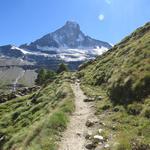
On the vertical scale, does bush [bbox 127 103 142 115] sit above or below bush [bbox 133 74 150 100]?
below

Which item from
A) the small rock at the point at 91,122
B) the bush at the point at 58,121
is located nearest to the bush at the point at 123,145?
the small rock at the point at 91,122

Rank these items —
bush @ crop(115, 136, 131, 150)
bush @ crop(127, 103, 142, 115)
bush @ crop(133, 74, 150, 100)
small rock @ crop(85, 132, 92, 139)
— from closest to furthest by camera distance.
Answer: bush @ crop(115, 136, 131, 150), small rock @ crop(85, 132, 92, 139), bush @ crop(127, 103, 142, 115), bush @ crop(133, 74, 150, 100)

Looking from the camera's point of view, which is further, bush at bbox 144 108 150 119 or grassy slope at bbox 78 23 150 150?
bush at bbox 144 108 150 119

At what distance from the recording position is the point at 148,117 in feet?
74.1

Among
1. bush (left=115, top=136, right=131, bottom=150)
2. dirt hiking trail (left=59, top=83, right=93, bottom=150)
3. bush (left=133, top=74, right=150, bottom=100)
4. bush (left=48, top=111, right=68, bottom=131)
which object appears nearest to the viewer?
bush (left=115, top=136, right=131, bottom=150)

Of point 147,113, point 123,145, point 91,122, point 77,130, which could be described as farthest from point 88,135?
point 147,113

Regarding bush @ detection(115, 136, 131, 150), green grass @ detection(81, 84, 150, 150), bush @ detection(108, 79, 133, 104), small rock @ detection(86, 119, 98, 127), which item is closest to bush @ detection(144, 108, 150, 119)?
green grass @ detection(81, 84, 150, 150)

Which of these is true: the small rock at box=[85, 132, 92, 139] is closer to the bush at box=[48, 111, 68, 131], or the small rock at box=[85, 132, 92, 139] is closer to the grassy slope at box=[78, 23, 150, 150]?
the grassy slope at box=[78, 23, 150, 150]

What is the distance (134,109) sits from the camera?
2516cm

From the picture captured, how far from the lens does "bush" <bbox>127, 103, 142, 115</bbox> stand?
24591 millimetres

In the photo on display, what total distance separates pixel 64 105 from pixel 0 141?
717 cm

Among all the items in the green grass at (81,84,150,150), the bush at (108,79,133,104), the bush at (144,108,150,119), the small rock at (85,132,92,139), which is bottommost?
the small rock at (85,132,92,139)

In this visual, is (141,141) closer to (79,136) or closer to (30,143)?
(79,136)

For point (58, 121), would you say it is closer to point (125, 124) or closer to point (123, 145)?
point (125, 124)
